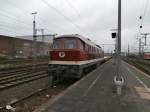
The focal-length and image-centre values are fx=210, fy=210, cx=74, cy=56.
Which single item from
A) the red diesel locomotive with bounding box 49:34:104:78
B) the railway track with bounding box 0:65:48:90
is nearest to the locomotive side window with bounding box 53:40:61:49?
the red diesel locomotive with bounding box 49:34:104:78

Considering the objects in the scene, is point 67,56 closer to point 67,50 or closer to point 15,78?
point 67,50

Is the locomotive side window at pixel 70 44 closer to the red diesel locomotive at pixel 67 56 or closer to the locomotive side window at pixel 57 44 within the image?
the red diesel locomotive at pixel 67 56

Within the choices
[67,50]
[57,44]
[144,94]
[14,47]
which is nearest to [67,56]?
[67,50]

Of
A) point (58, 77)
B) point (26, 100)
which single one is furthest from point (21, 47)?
point (26, 100)

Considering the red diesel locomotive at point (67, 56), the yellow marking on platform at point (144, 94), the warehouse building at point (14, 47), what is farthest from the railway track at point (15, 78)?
the warehouse building at point (14, 47)

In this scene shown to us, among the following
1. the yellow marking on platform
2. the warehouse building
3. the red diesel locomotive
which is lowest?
the yellow marking on platform

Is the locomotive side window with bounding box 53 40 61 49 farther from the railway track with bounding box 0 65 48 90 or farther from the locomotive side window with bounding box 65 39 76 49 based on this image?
the railway track with bounding box 0 65 48 90

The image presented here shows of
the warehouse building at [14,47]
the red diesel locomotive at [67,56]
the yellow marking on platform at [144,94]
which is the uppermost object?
the warehouse building at [14,47]

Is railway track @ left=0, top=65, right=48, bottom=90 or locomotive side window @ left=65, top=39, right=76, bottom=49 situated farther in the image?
locomotive side window @ left=65, top=39, right=76, bottom=49

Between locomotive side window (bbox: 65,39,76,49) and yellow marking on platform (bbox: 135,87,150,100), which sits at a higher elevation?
locomotive side window (bbox: 65,39,76,49)

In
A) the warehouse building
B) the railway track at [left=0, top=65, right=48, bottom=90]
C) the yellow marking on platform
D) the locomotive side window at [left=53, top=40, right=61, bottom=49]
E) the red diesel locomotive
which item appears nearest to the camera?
the yellow marking on platform

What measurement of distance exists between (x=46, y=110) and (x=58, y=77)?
25.3ft

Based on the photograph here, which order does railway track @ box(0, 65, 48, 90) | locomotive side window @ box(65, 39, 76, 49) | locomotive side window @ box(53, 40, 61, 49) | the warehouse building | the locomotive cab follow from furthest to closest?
the warehouse building < locomotive side window @ box(53, 40, 61, 49) < locomotive side window @ box(65, 39, 76, 49) < the locomotive cab < railway track @ box(0, 65, 48, 90)

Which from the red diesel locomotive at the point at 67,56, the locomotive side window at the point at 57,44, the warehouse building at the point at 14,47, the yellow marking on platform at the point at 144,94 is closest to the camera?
the yellow marking on platform at the point at 144,94
